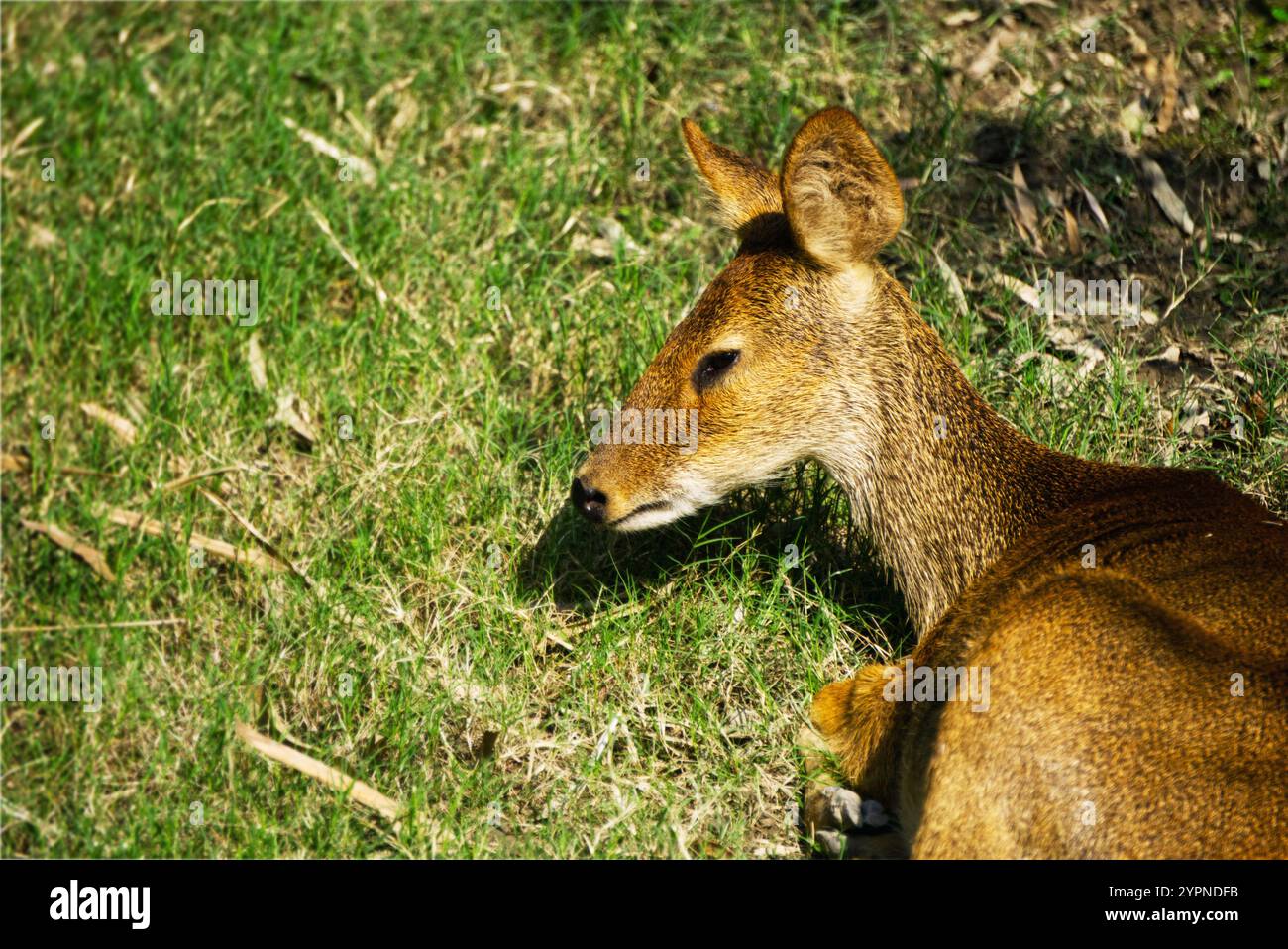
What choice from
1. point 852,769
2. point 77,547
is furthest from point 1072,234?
point 77,547

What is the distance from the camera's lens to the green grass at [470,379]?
529 cm

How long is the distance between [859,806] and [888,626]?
91cm

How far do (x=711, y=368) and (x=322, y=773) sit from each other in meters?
1.99

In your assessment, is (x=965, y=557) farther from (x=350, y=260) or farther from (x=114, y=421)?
(x=114, y=421)

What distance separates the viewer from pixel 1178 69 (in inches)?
287

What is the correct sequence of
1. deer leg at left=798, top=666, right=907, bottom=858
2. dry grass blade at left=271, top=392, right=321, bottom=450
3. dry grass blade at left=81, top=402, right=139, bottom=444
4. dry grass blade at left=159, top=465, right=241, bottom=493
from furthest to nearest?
dry grass blade at left=81, top=402, right=139, bottom=444
dry grass blade at left=271, top=392, right=321, bottom=450
dry grass blade at left=159, top=465, right=241, bottom=493
deer leg at left=798, top=666, right=907, bottom=858

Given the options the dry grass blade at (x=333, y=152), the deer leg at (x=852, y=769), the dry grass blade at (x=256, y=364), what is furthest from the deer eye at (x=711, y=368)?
the dry grass blade at (x=333, y=152)

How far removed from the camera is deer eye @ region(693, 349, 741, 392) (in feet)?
17.0

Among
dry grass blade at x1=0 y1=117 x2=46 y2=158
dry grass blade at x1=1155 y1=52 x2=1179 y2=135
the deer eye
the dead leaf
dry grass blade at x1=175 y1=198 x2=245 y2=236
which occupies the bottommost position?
the deer eye

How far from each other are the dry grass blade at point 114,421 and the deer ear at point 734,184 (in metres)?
2.93

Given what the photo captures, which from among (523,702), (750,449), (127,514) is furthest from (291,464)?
(750,449)

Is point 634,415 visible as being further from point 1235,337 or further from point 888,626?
point 1235,337

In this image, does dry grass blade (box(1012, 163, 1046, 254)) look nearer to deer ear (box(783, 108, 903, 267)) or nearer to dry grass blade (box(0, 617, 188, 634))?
deer ear (box(783, 108, 903, 267))

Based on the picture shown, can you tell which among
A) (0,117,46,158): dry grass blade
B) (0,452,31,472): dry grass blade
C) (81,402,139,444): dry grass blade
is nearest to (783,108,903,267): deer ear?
(81,402,139,444): dry grass blade
